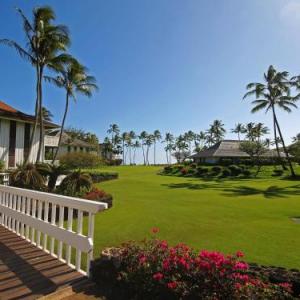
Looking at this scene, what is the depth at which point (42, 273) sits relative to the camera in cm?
421

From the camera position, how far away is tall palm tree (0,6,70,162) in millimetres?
19328

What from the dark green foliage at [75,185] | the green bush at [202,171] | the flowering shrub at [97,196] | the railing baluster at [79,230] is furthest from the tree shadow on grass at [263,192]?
the green bush at [202,171]

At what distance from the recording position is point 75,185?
10.7 metres

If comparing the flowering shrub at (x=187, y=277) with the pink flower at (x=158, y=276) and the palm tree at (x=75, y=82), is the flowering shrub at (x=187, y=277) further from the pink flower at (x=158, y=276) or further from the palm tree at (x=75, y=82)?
the palm tree at (x=75, y=82)

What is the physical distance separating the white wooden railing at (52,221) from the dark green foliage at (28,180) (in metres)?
2.70

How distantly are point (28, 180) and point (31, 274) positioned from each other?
641 centimetres

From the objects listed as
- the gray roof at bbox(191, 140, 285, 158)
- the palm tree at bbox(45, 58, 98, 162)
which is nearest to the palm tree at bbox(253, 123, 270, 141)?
the gray roof at bbox(191, 140, 285, 158)

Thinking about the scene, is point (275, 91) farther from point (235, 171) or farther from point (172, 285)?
point (172, 285)

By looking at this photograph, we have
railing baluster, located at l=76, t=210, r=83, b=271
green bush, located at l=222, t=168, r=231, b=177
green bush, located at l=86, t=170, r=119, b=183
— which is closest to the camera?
railing baluster, located at l=76, t=210, r=83, b=271

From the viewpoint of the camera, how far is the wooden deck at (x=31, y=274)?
12.0ft

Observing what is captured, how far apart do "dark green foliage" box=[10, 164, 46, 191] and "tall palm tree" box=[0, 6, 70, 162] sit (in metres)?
9.25

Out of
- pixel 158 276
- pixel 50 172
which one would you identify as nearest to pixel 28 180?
pixel 50 172

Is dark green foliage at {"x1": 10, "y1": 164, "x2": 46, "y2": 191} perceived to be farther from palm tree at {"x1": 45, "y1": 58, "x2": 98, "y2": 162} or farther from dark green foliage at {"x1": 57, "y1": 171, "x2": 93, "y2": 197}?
palm tree at {"x1": 45, "y1": 58, "x2": 98, "y2": 162}

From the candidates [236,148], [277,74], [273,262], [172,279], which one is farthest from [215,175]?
[172,279]
